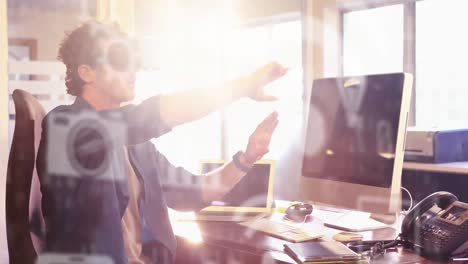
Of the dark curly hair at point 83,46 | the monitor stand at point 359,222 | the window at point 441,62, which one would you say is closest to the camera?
the dark curly hair at point 83,46

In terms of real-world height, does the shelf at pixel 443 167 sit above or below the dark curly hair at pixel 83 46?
below

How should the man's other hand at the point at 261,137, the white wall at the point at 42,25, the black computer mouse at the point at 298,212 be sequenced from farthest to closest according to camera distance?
the white wall at the point at 42,25 → the black computer mouse at the point at 298,212 → the man's other hand at the point at 261,137

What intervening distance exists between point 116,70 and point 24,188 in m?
0.38

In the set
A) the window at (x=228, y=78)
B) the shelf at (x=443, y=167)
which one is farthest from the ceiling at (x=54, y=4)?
the shelf at (x=443, y=167)

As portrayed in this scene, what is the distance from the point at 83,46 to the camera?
58.7 inches

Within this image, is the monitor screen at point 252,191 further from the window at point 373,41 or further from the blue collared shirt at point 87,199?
the window at point 373,41

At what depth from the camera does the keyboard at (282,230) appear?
1760mm

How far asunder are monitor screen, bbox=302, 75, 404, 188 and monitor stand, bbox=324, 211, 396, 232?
0.16 meters

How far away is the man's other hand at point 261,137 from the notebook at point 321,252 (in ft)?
1.02

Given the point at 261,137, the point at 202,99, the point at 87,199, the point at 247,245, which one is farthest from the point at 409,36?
the point at 87,199

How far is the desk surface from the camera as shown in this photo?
1586 mm

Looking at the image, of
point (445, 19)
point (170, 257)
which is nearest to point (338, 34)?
point (445, 19)

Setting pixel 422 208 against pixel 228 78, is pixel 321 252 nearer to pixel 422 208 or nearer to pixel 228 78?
pixel 422 208

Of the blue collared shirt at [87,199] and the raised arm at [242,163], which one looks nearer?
the blue collared shirt at [87,199]
